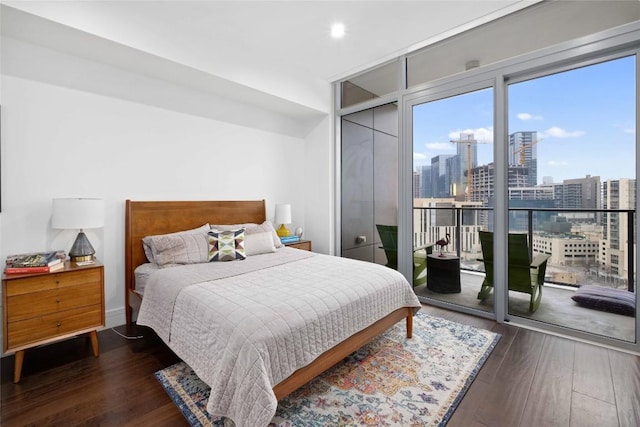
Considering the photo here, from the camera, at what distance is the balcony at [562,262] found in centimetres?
244

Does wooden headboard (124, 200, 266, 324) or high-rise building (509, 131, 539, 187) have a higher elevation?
high-rise building (509, 131, 539, 187)

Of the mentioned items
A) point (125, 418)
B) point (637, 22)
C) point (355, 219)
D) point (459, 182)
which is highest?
point (637, 22)

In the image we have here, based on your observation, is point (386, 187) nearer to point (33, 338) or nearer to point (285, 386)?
point (285, 386)

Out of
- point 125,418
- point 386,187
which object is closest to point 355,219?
point 386,187

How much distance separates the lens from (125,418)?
168 cm

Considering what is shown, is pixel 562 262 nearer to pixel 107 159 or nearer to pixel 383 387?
pixel 383 387

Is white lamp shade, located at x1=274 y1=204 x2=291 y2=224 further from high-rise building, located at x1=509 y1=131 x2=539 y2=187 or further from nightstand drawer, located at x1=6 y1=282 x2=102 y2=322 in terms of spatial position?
high-rise building, located at x1=509 y1=131 x2=539 y2=187

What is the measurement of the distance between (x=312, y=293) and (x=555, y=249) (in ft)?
7.61

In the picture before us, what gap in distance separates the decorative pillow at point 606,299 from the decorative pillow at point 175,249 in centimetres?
342

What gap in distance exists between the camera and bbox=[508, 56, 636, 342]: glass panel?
2.41m

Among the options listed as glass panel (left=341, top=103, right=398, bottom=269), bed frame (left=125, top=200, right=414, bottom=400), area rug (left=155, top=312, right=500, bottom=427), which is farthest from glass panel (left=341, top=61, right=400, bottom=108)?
area rug (left=155, top=312, right=500, bottom=427)

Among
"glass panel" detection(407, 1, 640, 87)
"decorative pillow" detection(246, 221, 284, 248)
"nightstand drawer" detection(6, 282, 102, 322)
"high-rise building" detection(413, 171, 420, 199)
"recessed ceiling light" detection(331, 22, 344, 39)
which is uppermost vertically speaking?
"recessed ceiling light" detection(331, 22, 344, 39)

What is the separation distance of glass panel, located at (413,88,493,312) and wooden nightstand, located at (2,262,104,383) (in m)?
3.15

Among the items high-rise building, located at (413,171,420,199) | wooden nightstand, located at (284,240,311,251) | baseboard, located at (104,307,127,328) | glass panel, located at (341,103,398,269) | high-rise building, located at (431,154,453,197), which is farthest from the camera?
wooden nightstand, located at (284,240,311,251)
